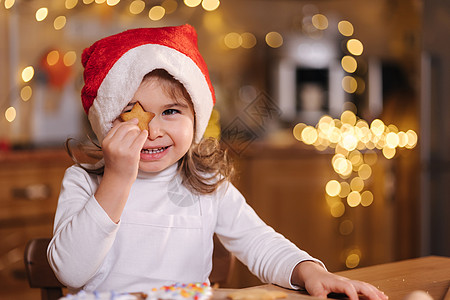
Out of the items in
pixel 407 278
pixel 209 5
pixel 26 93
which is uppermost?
pixel 209 5

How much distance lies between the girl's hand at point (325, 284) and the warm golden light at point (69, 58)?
230cm

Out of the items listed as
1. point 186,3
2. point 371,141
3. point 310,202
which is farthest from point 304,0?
point 310,202

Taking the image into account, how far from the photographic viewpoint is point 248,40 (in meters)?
3.59

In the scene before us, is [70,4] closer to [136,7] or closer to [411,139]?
[136,7]

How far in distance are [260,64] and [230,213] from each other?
2657 millimetres

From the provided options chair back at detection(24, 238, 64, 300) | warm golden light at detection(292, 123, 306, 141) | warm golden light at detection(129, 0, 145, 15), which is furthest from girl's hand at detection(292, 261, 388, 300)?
warm golden light at detection(292, 123, 306, 141)

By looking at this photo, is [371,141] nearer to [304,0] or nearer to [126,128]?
[304,0]

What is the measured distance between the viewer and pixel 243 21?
361cm

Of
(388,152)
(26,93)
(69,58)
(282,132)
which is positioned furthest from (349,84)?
(26,93)

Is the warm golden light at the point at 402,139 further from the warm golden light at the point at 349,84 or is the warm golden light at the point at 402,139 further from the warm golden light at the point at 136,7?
the warm golden light at the point at 136,7

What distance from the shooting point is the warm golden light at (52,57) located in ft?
9.18

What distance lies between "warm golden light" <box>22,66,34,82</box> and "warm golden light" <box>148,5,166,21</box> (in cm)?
78

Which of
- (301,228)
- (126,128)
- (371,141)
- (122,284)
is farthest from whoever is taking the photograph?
(371,141)

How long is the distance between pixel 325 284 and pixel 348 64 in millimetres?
3099
